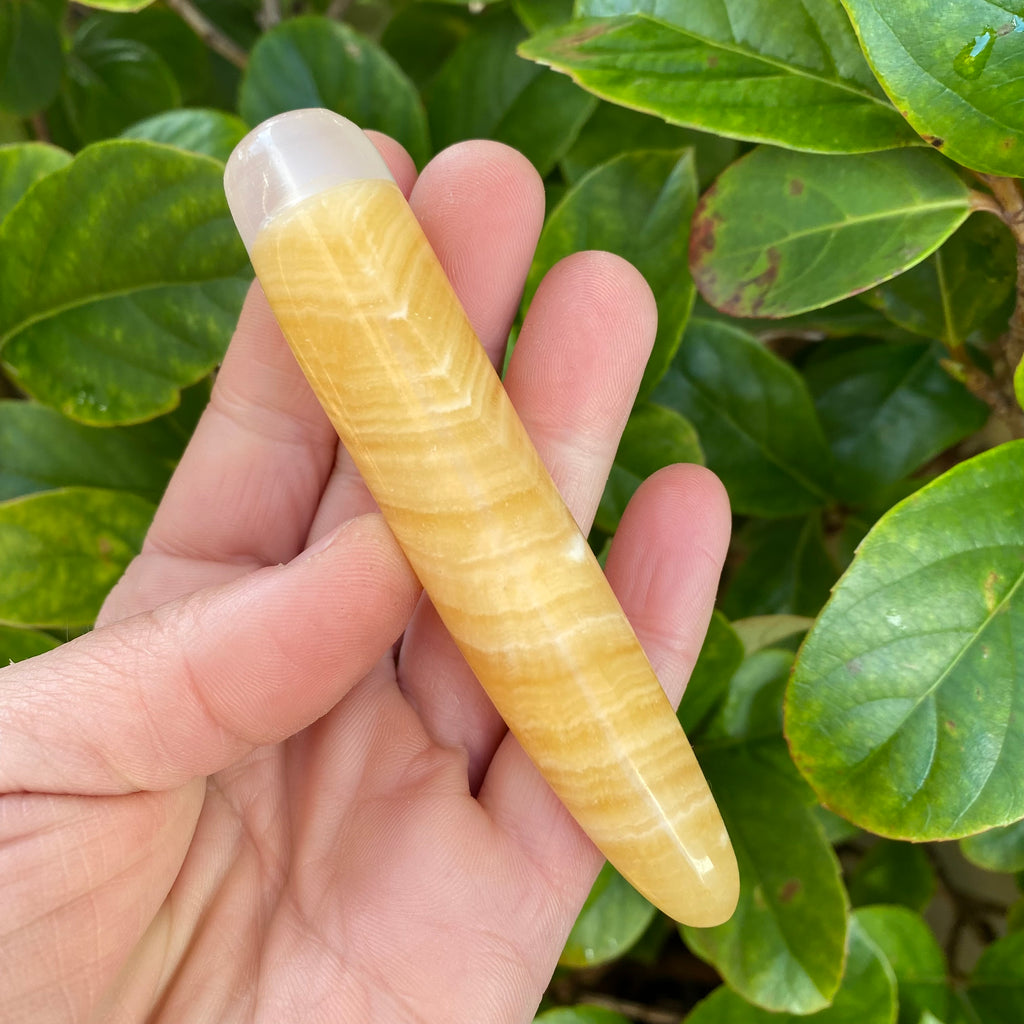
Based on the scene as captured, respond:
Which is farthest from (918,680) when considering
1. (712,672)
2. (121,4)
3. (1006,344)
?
(121,4)

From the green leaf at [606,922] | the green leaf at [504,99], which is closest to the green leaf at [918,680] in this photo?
the green leaf at [606,922]

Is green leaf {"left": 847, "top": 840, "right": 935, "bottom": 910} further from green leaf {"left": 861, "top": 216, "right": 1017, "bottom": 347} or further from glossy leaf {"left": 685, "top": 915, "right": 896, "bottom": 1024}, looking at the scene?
green leaf {"left": 861, "top": 216, "right": 1017, "bottom": 347}

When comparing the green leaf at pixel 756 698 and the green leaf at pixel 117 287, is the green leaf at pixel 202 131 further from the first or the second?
the green leaf at pixel 756 698

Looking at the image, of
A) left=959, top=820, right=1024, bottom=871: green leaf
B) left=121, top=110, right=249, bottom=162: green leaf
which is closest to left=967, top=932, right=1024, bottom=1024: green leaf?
left=959, top=820, right=1024, bottom=871: green leaf

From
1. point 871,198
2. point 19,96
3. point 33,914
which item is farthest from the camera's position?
point 19,96

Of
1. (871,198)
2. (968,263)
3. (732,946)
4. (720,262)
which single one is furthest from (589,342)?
(732,946)

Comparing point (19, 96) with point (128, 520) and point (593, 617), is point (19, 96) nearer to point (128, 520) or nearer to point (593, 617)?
point (128, 520)
